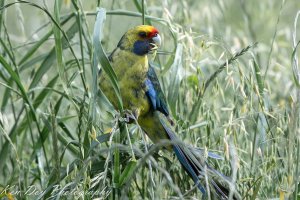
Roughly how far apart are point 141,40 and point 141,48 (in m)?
0.07

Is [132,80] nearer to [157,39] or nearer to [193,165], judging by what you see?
[157,39]

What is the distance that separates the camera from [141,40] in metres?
3.76

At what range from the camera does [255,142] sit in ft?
10.3

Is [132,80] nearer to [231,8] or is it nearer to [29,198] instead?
[29,198]

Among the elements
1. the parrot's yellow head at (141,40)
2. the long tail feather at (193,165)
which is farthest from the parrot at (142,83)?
the long tail feather at (193,165)

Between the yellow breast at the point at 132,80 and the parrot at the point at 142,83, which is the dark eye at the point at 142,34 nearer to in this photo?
the parrot at the point at 142,83

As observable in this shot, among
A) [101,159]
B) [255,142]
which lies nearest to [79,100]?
[101,159]

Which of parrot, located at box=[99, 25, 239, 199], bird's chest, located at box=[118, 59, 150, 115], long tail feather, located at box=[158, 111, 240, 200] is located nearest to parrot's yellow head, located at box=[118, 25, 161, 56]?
parrot, located at box=[99, 25, 239, 199]

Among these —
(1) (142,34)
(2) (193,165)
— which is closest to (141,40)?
(1) (142,34)

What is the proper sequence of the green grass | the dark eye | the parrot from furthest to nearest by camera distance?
the dark eye < the parrot < the green grass

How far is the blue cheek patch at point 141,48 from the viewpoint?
3.79 meters

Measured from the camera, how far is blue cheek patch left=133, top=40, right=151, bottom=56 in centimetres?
379

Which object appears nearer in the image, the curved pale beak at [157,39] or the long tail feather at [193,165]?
the long tail feather at [193,165]

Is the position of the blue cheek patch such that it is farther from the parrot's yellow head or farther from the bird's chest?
the bird's chest
